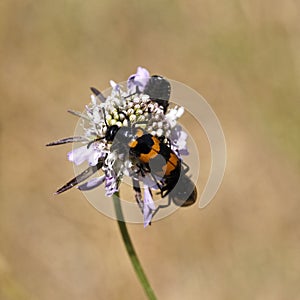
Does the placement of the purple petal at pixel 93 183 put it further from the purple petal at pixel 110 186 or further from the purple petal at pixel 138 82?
the purple petal at pixel 138 82

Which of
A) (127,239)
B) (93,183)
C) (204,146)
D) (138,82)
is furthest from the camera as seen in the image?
(204,146)

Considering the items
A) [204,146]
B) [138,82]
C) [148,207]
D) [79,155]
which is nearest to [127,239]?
[148,207]

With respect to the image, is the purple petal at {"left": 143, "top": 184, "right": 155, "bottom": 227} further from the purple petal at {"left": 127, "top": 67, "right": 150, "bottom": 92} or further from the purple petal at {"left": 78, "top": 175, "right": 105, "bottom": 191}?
the purple petal at {"left": 127, "top": 67, "right": 150, "bottom": 92}

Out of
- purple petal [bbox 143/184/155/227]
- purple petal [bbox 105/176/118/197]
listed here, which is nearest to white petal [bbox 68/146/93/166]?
purple petal [bbox 105/176/118/197]

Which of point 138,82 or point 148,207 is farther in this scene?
point 138,82

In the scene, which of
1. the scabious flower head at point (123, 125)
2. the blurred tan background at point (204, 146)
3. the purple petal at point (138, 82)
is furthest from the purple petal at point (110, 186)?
the blurred tan background at point (204, 146)

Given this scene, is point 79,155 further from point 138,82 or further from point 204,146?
point 204,146

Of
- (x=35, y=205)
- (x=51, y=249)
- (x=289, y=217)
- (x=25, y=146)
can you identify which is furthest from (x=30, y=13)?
(x=289, y=217)

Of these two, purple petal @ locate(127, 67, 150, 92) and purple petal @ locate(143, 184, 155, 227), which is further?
purple petal @ locate(127, 67, 150, 92)
